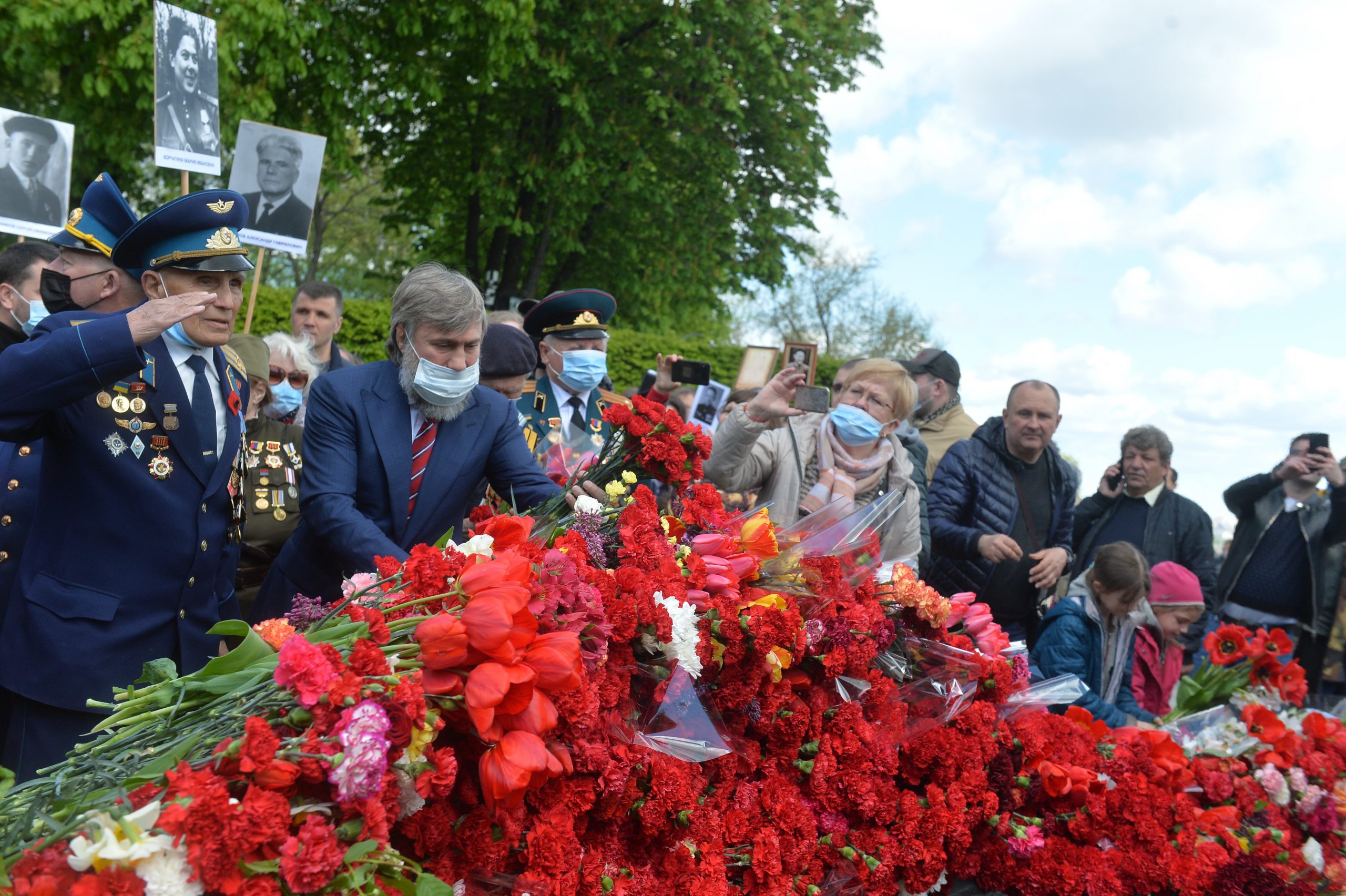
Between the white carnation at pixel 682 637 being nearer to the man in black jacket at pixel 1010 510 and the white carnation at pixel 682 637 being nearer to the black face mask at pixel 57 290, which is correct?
the black face mask at pixel 57 290

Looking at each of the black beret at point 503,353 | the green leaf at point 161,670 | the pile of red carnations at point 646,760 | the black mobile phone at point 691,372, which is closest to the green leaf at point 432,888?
Result: the pile of red carnations at point 646,760

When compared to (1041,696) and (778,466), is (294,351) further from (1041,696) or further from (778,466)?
(1041,696)

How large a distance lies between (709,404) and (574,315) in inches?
103

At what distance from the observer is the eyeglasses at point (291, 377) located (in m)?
4.76

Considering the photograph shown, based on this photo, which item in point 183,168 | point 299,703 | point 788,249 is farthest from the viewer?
point 788,249

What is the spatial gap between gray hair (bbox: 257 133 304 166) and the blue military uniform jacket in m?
2.82

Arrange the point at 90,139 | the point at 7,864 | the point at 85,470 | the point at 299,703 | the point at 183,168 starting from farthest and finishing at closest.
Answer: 1. the point at 90,139
2. the point at 183,168
3. the point at 85,470
4. the point at 299,703
5. the point at 7,864

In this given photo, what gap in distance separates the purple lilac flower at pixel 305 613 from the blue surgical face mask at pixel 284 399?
3023mm

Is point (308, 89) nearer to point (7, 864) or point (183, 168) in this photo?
point (183, 168)

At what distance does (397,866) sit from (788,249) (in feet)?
60.8

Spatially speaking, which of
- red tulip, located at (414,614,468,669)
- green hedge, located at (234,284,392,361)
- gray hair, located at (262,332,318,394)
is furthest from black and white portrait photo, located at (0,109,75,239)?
green hedge, located at (234,284,392,361)

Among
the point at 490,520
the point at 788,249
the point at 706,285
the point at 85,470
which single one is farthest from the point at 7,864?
the point at 788,249

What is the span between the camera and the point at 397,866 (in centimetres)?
146

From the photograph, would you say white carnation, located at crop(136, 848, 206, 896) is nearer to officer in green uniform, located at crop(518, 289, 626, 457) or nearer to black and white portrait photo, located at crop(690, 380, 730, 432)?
officer in green uniform, located at crop(518, 289, 626, 457)
